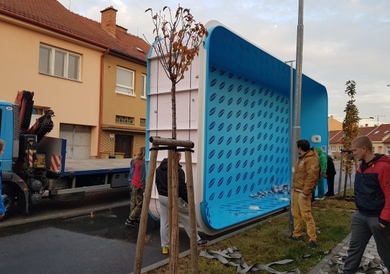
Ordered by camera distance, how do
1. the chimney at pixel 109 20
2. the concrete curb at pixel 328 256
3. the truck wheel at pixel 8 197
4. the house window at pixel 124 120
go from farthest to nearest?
the chimney at pixel 109 20, the house window at pixel 124 120, the truck wheel at pixel 8 197, the concrete curb at pixel 328 256

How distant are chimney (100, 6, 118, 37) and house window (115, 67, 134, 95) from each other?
12.6ft

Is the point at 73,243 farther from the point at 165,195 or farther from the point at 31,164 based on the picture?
the point at 31,164

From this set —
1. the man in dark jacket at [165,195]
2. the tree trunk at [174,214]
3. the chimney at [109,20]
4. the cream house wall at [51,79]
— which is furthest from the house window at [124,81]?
the tree trunk at [174,214]

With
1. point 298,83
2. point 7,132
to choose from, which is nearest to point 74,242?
point 7,132

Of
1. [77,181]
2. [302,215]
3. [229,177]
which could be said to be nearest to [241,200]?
[229,177]

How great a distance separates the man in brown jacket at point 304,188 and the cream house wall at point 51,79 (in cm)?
1259

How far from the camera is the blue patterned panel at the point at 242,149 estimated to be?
770 cm

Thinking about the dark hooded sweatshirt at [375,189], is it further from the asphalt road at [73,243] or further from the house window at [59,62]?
the house window at [59,62]

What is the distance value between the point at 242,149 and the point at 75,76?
11.2 metres

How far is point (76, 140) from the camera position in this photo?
1755 cm

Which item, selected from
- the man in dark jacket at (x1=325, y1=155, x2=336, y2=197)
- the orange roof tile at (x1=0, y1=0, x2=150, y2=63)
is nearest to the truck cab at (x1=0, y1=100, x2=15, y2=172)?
the orange roof tile at (x1=0, y1=0, x2=150, y2=63)

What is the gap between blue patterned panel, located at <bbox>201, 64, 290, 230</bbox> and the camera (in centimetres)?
770

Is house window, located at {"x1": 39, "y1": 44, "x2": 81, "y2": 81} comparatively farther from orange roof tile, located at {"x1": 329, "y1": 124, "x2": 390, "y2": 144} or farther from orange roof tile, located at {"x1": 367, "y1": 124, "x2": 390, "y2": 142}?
orange roof tile, located at {"x1": 367, "y1": 124, "x2": 390, "y2": 142}

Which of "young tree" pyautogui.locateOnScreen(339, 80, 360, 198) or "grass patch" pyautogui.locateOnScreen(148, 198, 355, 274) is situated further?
"young tree" pyautogui.locateOnScreen(339, 80, 360, 198)
